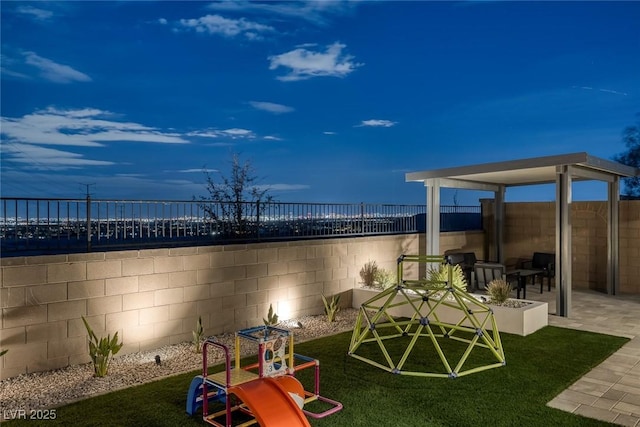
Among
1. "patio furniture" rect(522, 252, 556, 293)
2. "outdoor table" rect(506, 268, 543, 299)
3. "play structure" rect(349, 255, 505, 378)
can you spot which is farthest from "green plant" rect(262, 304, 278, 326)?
"patio furniture" rect(522, 252, 556, 293)

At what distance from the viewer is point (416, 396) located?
463cm

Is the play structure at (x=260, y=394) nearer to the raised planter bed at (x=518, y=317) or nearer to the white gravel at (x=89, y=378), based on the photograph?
the white gravel at (x=89, y=378)

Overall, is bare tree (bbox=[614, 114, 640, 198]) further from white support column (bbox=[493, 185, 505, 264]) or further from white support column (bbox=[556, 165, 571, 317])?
white support column (bbox=[556, 165, 571, 317])

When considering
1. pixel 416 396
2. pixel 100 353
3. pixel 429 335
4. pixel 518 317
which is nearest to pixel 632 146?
pixel 518 317

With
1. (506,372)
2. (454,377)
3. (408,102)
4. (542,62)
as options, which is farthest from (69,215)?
(542,62)

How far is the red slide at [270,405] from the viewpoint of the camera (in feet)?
11.2

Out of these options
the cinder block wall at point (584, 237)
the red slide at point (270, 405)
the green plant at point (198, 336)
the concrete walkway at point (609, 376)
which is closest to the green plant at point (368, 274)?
the concrete walkway at point (609, 376)

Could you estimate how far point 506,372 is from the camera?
5.32 meters

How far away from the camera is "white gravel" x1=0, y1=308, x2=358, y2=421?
457cm

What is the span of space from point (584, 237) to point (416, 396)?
9102 mm

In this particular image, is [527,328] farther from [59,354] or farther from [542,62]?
[542,62]

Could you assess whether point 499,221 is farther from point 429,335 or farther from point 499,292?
point 429,335

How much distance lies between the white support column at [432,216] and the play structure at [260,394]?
6378 millimetres

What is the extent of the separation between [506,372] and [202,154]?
1462 cm
